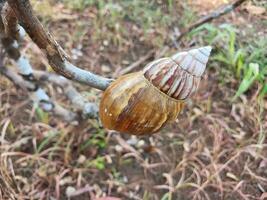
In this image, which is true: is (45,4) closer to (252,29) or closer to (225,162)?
(252,29)

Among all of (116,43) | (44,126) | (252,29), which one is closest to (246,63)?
(252,29)

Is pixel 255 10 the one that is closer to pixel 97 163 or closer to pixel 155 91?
pixel 97 163

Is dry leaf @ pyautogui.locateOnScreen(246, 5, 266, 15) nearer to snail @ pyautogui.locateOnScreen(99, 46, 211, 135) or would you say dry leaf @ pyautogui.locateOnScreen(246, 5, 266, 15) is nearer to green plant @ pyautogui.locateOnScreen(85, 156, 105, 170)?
green plant @ pyautogui.locateOnScreen(85, 156, 105, 170)

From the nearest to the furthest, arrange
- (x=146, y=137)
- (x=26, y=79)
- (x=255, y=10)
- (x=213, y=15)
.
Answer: (x=26, y=79)
(x=146, y=137)
(x=213, y=15)
(x=255, y=10)

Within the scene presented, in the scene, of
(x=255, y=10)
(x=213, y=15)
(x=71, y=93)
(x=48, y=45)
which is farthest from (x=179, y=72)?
(x=255, y=10)

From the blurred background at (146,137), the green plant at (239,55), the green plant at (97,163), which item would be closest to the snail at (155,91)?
the blurred background at (146,137)

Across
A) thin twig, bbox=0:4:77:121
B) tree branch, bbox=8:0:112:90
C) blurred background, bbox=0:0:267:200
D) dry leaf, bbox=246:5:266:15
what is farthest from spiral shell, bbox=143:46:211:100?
dry leaf, bbox=246:5:266:15
